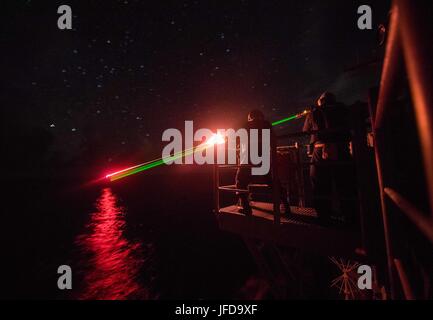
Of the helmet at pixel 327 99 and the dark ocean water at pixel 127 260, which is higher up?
the helmet at pixel 327 99

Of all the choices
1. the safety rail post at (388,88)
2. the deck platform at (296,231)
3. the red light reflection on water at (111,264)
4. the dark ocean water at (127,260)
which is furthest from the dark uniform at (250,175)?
the red light reflection on water at (111,264)

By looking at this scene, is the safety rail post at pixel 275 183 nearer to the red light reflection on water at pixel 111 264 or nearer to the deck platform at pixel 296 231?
the deck platform at pixel 296 231

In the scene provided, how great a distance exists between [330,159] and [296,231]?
131 cm

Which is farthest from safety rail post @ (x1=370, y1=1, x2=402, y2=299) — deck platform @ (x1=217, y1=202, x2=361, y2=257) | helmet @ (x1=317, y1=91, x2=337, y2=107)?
helmet @ (x1=317, y1=91, x2=337, y2=107)

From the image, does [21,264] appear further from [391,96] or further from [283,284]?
[391,96]

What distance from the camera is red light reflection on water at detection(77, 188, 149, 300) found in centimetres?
1832

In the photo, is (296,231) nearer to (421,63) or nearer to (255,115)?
(255,115)

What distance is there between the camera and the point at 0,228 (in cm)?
4569

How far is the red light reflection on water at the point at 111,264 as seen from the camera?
18323mm

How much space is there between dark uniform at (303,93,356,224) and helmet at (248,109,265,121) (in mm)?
915

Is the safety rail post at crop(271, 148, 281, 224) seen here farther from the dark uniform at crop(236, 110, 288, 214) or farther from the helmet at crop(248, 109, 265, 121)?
the helmet at crop(248, 109, 265, 121)

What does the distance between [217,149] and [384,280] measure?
3.34m

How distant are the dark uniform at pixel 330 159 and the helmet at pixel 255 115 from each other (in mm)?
915

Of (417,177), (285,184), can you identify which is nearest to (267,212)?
(285,184)
